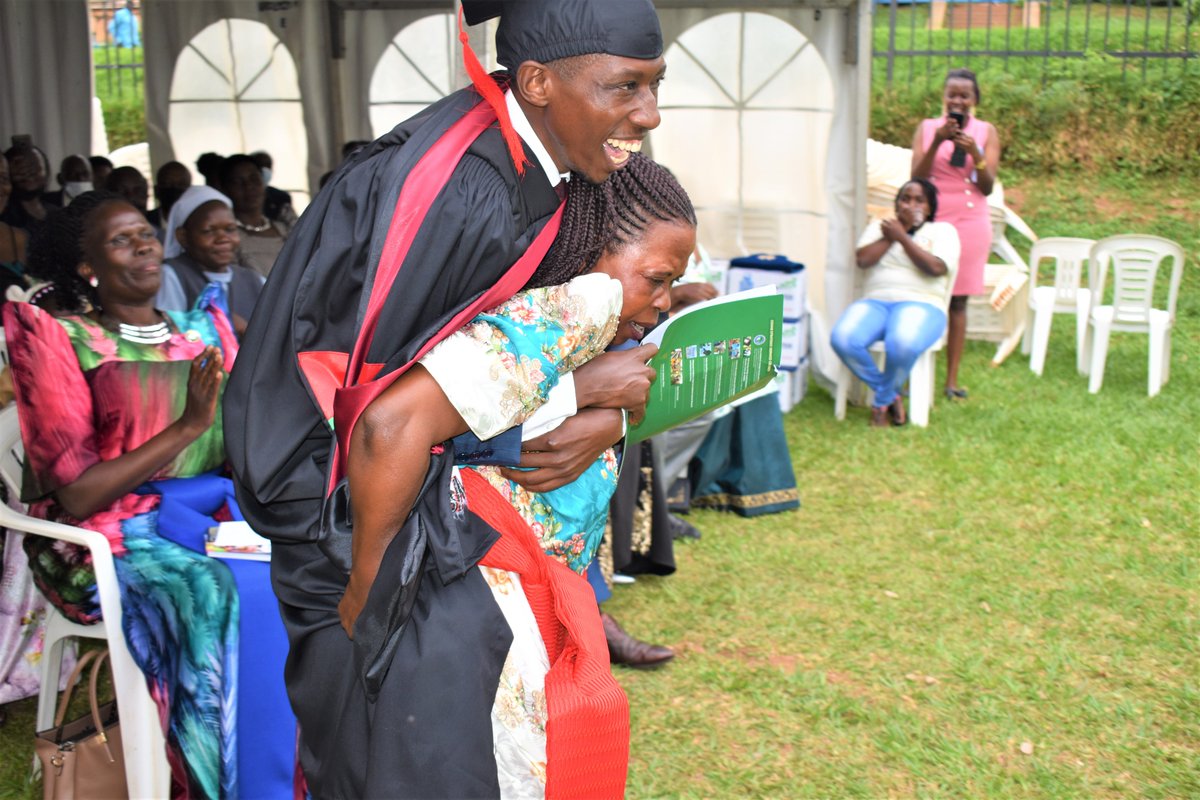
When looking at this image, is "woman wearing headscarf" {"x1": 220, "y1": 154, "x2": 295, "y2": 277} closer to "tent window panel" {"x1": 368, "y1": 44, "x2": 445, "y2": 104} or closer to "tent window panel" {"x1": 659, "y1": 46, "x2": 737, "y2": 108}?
"tent window panel" {"x1": 368, "y1": 44, "x2": 445, "y2": 104}

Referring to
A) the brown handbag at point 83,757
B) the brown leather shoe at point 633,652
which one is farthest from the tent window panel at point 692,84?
the brown handbag at point 83,757

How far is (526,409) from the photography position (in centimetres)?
153

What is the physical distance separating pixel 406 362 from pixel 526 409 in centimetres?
17

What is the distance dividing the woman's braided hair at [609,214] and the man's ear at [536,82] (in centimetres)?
13

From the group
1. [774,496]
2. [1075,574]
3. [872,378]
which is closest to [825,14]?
[872,378]

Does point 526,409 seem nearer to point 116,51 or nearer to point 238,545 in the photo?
point 238,545

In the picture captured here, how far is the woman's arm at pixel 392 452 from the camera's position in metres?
1.42

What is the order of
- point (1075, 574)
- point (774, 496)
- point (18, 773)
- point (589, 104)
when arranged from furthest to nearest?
point (774, 496) → point (1075, 574) → point (18, 773) → point (589, 104)

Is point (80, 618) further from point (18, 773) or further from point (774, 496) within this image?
point (774, 496)

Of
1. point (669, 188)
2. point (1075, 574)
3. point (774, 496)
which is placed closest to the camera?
point (669, 188)

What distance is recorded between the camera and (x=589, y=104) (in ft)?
5.26

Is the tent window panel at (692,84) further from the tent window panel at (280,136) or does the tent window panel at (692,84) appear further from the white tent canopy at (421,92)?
the tent window panel at (280,136)

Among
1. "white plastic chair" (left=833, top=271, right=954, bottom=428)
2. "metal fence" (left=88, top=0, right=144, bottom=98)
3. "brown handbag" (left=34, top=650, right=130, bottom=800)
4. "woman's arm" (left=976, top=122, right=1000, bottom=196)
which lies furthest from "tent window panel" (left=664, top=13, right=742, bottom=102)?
"metal fence" (left=88, top=0, right=144, bottom=98)

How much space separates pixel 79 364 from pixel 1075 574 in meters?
3.80
